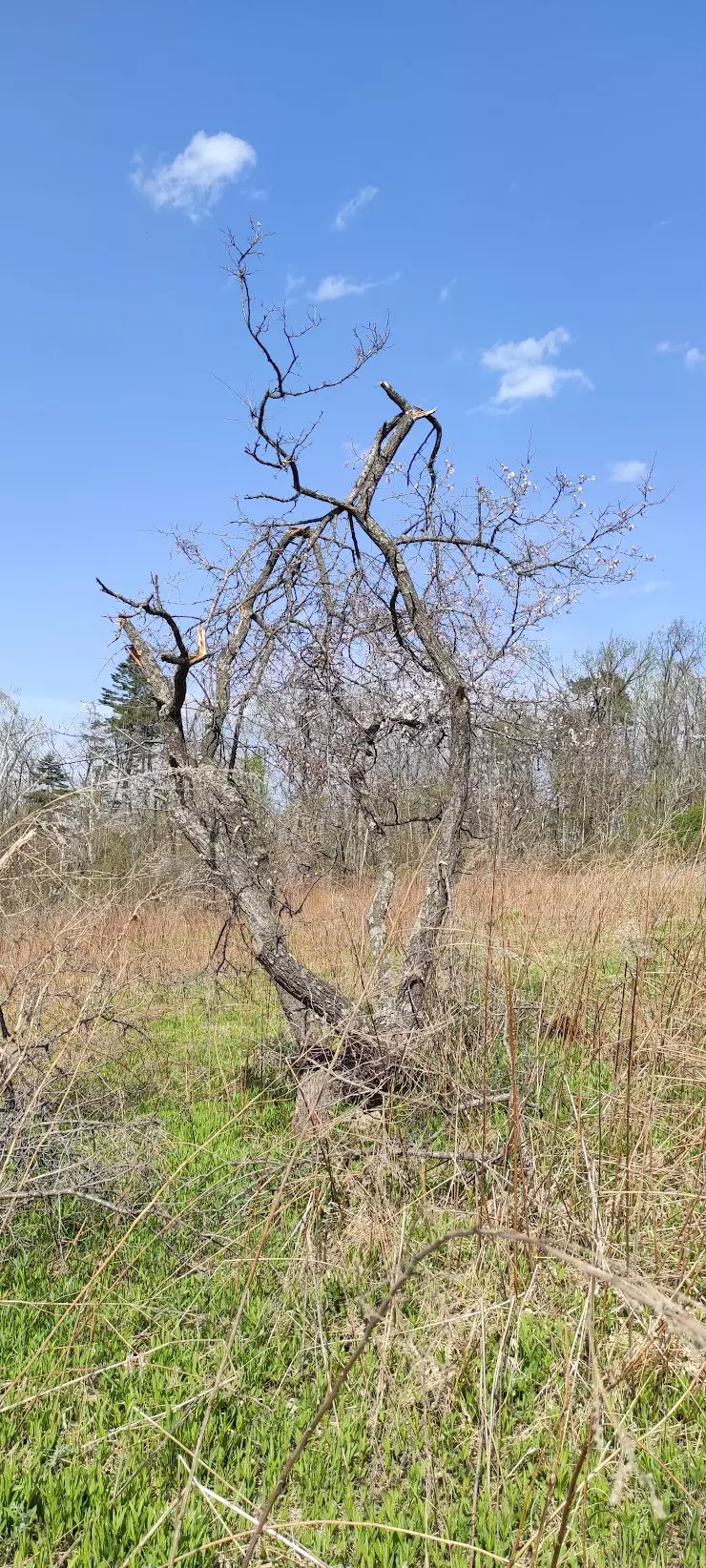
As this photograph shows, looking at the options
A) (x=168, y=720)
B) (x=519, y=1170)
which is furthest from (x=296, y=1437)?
(x=168, y=720)

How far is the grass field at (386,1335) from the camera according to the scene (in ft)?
6.26

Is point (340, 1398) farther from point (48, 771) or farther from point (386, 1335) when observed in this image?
point (48, 771)

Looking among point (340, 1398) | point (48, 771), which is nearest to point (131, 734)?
point (340, 1398)

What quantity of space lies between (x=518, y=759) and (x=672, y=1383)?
5.00 meters

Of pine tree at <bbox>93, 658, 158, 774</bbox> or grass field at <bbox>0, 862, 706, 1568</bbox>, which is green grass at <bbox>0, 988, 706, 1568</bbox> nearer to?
grass field at <bbox>0, 862, 706, 1568</bbox>

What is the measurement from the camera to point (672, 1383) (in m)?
2.31

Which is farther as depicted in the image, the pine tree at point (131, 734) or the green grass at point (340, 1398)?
the pine tree at point (131, 734)

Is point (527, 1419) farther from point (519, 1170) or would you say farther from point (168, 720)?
point (168, 720)

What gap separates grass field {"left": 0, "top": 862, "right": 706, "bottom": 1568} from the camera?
1.91 metres

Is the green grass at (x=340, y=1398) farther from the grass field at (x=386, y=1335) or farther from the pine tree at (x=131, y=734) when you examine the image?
the pine tree at (x=131, y=734)

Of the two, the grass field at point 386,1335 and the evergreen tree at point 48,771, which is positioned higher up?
the evergreen tree at point 48,771

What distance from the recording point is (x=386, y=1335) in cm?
204

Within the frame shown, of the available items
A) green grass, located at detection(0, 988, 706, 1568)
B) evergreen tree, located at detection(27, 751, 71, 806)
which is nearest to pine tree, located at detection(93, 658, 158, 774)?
evergreen tree, located at detection(27, 751, 71, 806)

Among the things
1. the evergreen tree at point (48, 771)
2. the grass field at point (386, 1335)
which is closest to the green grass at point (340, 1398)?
the grass field at point (386, 1335)
